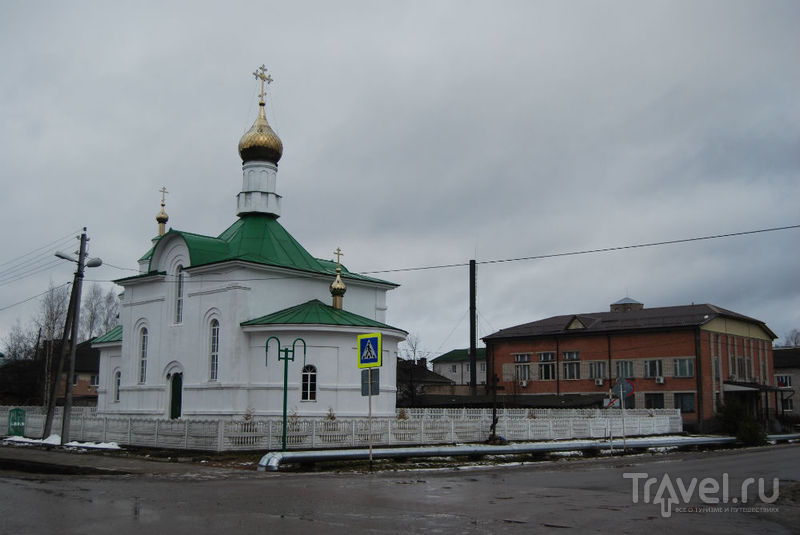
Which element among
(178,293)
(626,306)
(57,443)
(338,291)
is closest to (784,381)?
(626,306)

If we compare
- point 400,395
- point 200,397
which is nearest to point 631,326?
point 400,395

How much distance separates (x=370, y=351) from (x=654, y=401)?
33.3 metres

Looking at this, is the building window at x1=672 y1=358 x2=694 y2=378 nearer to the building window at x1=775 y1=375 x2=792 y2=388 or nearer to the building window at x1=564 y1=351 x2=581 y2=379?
the building window at x1=564 y1=351 x2=581 y2=379

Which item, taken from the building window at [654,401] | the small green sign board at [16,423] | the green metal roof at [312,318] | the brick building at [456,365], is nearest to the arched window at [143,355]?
the small green sign board at [16,423]

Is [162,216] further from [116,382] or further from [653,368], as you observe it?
[653,368]

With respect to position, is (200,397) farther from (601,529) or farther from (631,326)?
(631,326)

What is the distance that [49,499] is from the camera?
1128 centimetres

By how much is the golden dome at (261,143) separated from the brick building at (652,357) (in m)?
24.5

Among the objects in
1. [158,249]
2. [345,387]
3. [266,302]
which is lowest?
[345,387]

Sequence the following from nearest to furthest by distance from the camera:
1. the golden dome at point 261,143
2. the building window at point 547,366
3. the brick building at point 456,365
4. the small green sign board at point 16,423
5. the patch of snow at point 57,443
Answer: the patch of snow at point 57,443
the small green sign board at point 16,423
the golden dome at point 261,143
the building window at point 547,366
the brick building at point 456,365

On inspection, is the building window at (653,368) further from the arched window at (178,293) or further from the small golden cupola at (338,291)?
the arched window at (178,293)

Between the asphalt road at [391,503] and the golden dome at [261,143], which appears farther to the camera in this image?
the golden dome at [261,143]

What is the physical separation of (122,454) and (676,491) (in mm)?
15201

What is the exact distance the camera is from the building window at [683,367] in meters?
44.8
